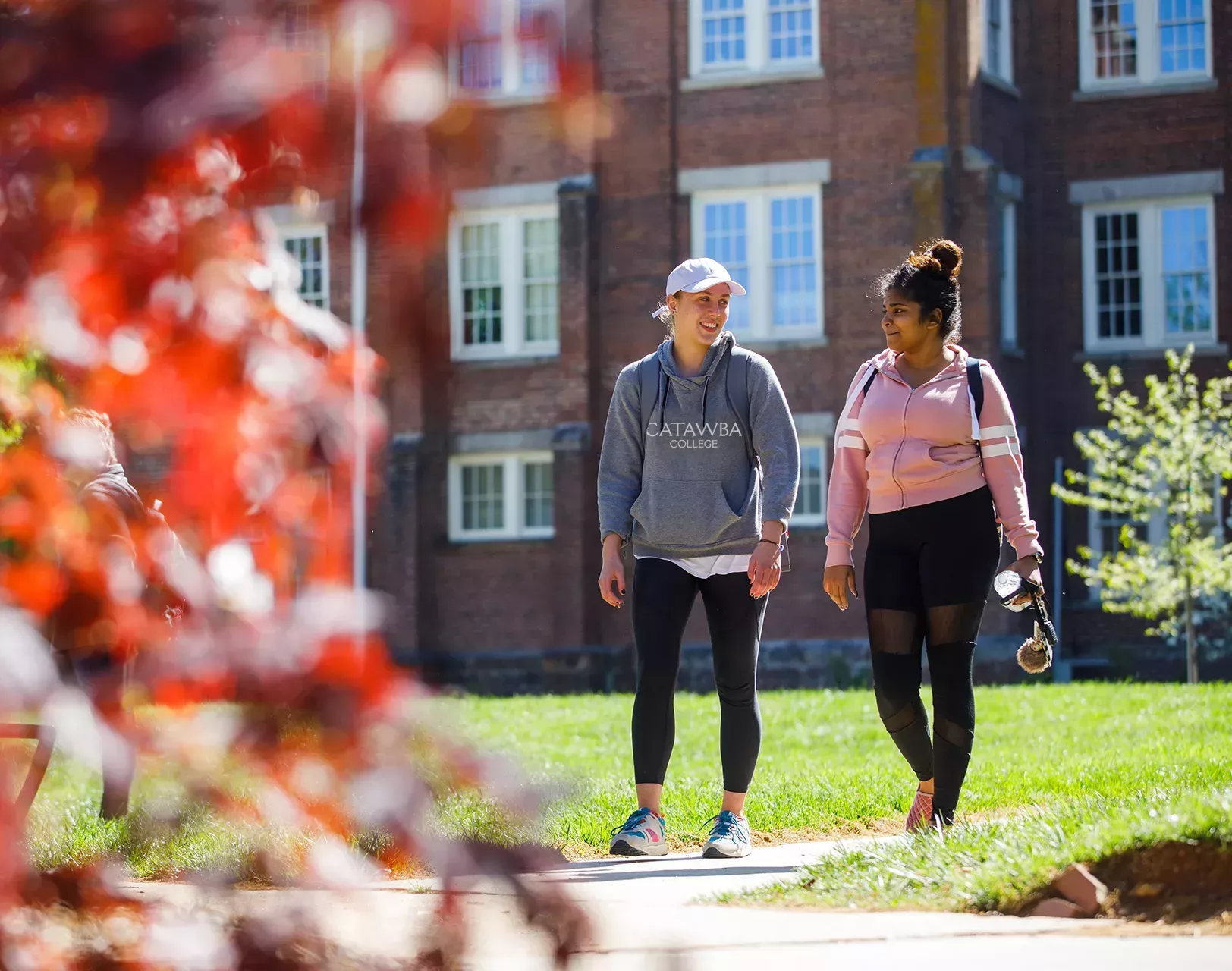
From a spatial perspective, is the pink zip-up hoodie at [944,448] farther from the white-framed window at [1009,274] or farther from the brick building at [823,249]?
the white-framed window at [1009,274]

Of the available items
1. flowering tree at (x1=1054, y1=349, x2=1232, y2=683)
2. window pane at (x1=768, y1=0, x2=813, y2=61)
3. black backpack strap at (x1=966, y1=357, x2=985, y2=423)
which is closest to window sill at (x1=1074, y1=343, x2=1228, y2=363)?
flowering tree at (x1=1054, y1=349, x2=1232, y2=683)

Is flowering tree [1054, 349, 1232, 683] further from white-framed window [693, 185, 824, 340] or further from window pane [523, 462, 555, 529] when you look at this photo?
window pane [523, 462, 555, 529]

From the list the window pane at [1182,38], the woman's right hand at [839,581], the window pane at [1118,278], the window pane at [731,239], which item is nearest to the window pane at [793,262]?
the window pane at [731,239]

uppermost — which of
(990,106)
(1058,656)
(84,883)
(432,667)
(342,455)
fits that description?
(990,106)

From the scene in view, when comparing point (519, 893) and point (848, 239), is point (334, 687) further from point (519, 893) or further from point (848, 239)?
point (848, 239)

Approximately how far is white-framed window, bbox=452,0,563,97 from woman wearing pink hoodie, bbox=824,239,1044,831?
16.2ft

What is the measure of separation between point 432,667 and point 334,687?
0.24 metres

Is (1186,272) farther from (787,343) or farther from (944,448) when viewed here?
(944,448)

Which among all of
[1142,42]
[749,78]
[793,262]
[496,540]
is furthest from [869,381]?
[1142,42]

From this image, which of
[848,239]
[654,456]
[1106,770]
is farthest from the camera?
[848,239]

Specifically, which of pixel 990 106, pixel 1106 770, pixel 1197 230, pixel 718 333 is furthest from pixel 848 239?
pixel 718 333

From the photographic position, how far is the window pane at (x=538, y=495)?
2600cm

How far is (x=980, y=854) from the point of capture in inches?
190

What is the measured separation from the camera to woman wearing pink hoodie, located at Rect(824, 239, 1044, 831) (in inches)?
247
